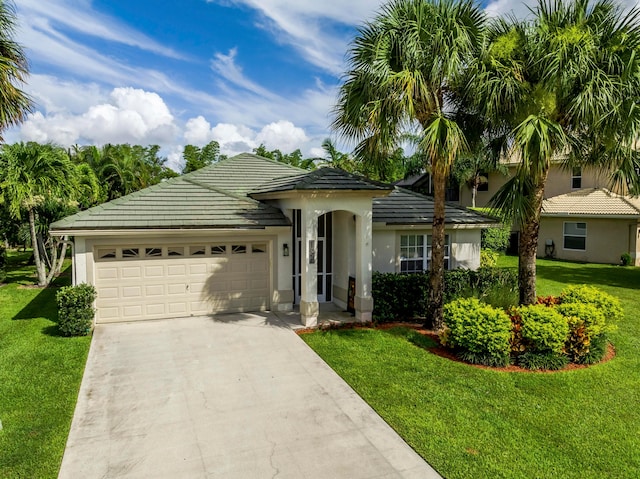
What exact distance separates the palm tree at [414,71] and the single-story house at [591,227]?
18.0 m

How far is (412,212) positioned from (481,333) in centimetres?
636

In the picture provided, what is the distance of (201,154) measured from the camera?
5006 centimetres

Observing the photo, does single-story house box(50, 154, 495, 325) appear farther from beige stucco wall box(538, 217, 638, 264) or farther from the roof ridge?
beige stucco wall box(538, 217, 638, 264)

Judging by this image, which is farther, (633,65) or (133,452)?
(633,65)

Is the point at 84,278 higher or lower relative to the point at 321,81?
lower

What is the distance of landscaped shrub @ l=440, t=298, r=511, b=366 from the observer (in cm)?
863

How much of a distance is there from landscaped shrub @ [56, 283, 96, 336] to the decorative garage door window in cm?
123

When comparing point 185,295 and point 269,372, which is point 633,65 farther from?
point 185,295

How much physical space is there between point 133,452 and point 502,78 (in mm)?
9773

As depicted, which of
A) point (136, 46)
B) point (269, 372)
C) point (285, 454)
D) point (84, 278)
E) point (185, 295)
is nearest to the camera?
point (285, 454)

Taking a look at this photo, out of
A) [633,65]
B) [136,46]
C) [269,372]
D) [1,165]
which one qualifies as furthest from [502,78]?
[1,165]

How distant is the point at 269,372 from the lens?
8.52 metres

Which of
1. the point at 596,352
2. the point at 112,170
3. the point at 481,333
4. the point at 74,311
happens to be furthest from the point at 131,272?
the point at 112,170

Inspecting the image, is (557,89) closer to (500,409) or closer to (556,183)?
(500,409)
